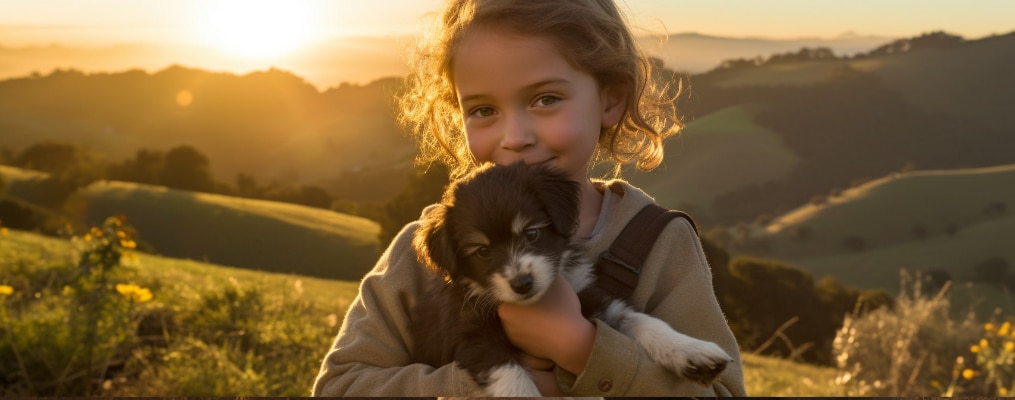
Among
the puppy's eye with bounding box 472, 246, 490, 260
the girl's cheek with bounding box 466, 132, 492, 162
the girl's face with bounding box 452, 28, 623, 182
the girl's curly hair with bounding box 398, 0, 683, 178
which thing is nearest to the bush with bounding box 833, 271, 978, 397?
the girl's curly hair with bounding box 398, 0, 683, 178

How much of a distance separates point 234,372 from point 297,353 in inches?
42.8

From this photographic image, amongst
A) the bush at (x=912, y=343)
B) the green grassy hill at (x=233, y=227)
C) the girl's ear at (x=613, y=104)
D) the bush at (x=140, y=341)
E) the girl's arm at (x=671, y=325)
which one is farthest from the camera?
the green grassy hill at (x=233, y=227)

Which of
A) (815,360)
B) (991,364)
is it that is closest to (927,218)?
(815,360)

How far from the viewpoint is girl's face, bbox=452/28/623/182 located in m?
3.39

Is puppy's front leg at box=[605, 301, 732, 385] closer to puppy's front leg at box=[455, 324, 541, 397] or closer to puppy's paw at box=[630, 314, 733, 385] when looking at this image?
puppy's paw at box=[630, 314, 733, 385]

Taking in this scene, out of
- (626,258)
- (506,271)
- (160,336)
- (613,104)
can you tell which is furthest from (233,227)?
(506,271)

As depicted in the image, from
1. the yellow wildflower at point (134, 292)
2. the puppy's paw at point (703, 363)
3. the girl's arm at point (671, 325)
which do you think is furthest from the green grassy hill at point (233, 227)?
the puppy's paw at point (703, 363)

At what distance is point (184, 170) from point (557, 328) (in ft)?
53.1

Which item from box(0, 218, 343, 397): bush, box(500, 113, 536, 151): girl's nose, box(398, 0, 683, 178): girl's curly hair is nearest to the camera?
box(500, 113, 536, 151): girl's nose

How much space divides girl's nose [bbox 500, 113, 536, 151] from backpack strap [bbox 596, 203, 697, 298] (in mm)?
508

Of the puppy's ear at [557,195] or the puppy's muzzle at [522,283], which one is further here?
the puppy's ear at [557,195]

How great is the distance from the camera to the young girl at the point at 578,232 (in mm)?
3037

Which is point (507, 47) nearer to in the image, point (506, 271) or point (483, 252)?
point (483, 252)

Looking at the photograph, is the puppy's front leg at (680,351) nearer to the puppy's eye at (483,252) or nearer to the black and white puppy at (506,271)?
the black and white puppy at (506,271)
